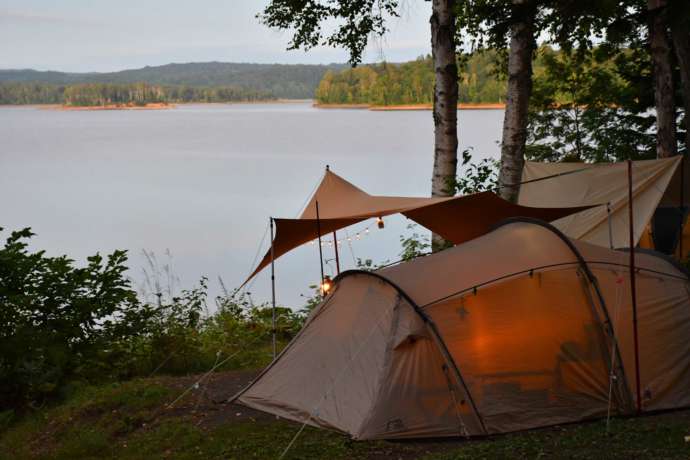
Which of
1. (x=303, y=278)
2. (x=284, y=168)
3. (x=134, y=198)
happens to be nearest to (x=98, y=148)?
(x=284, y=168)

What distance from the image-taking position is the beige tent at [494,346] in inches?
242

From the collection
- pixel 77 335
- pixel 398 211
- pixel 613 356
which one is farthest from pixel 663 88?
pixel 77 335

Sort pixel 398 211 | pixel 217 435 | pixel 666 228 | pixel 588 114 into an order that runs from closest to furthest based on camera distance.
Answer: pixel 217 435 → pixel 398 211 → pixel 666 228 → pixel 588 114

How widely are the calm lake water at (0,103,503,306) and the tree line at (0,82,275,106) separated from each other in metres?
44.7

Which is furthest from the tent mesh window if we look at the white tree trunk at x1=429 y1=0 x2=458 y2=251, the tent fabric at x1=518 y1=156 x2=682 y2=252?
the white tree trunk at x1=429 y1=0 x2=458 y2=251

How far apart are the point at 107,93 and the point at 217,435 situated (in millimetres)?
111521

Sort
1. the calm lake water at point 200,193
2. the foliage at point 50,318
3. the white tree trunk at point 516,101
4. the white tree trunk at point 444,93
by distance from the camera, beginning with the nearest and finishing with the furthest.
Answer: the foliage at point 50,318 → the white tree trunk at point 516,101 → the white tree trunk at point 444,93 → the calm lake water at point 200,193

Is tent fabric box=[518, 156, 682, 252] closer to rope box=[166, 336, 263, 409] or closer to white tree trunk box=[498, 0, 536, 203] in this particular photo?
white tree trunk box=[498, 0, 536, 203]

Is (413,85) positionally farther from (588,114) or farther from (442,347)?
(442,347)

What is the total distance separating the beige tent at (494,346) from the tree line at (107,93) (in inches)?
4245

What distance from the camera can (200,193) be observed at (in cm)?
3606

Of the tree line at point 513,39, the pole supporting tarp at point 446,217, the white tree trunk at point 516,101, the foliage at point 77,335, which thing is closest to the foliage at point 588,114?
the tree line at point 513,39

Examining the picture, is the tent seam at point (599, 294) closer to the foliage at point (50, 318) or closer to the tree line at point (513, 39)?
the tree line at point (513, 39)

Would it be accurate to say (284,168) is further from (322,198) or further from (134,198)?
(322,198)
